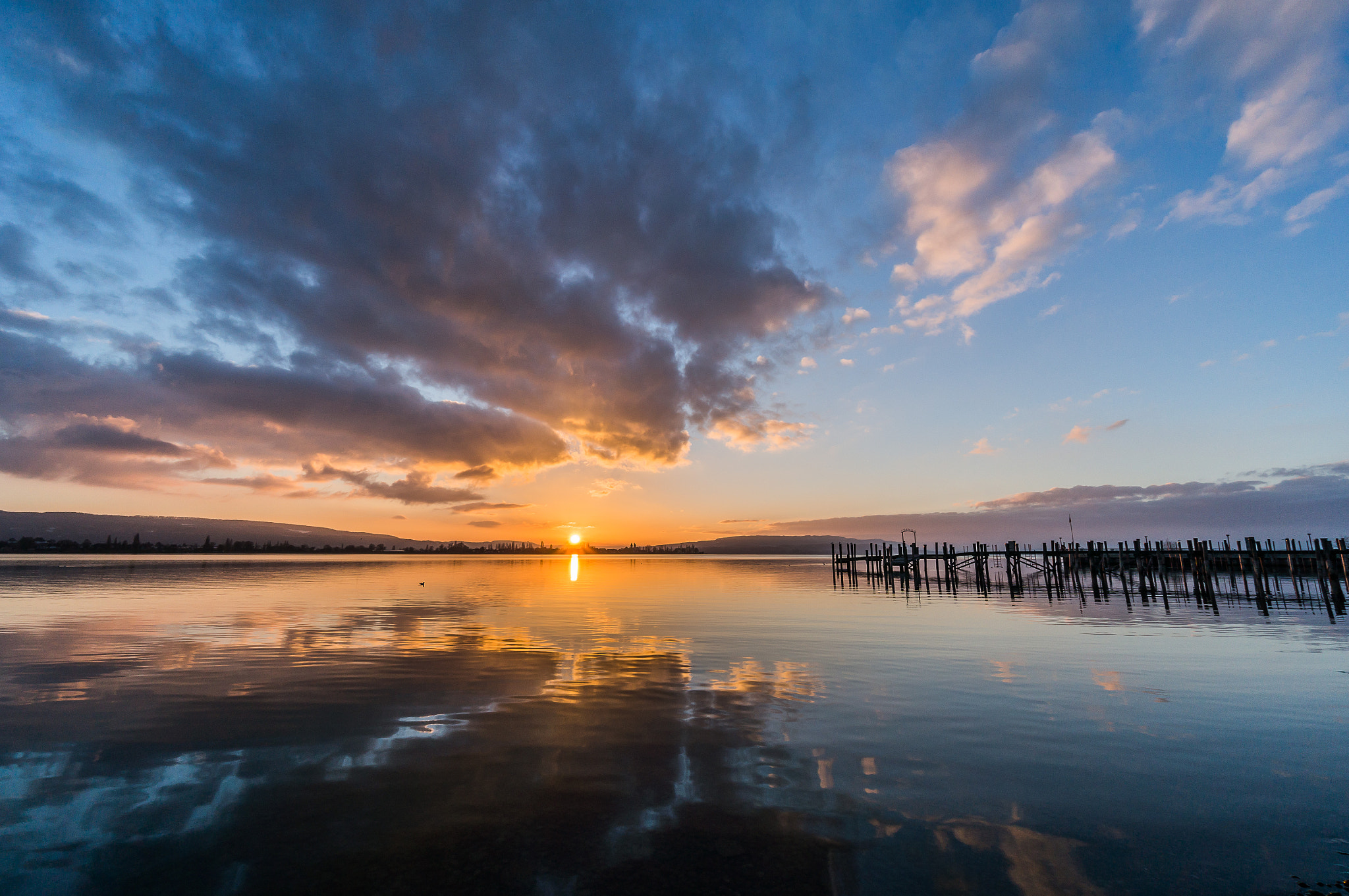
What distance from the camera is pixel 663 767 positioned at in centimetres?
881

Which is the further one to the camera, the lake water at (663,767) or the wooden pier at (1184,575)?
the wooden pier at (1184,575)

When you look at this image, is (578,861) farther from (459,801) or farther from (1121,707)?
(1121,707)

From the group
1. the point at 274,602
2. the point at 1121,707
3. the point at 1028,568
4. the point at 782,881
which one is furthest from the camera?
the point at 1028,568

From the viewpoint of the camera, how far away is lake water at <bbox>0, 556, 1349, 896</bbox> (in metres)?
5.97

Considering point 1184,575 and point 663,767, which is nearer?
point 663,767

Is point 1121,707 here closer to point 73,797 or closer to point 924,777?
point 924,777

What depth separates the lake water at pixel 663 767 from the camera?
5.97 meters

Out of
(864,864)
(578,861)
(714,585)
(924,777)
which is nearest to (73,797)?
(578,861)

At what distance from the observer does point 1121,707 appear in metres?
12.6

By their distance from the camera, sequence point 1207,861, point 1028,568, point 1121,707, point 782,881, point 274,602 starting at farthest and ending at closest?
point 1028,568, point 274,602, point 1121,707, point 1207,861, point 782,881

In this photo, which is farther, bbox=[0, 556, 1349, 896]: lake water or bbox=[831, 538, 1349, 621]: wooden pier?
bbox=[831, 538, 1349, 621]: wooden pier

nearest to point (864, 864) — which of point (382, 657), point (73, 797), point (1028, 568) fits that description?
point (73, 797)

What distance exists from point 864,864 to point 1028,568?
148m

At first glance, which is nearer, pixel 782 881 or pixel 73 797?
pixel 782 881
